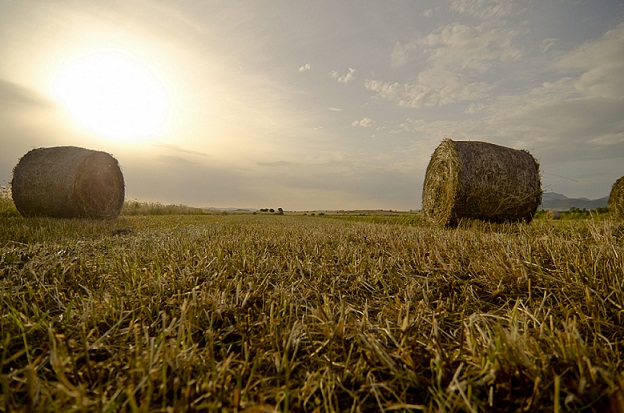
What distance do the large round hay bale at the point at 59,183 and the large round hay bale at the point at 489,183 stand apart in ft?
34.8

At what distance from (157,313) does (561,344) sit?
1715mm

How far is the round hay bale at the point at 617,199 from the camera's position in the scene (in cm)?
1007

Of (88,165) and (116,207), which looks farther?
(116,207)

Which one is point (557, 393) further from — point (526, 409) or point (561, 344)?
point (561, 344)

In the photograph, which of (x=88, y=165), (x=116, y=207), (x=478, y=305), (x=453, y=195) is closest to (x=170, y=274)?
(x=478, y=305)

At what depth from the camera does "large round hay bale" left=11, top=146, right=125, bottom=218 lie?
8953 mm

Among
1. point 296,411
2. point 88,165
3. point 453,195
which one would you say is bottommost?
point 296,411

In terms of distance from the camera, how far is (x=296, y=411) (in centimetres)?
90

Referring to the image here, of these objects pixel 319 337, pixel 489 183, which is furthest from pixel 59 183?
pixel 489 183

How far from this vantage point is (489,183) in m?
7.42

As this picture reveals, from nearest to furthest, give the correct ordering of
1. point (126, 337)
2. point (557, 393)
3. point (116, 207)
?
point (557, 393) → point (126, 337) → point (116, 207)

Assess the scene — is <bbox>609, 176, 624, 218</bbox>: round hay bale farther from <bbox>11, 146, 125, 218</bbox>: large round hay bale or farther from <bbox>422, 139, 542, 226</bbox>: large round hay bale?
<bbox>11, 146, 125, 218</bbox>: large round hay bale

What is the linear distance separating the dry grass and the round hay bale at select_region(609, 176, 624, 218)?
11.2m

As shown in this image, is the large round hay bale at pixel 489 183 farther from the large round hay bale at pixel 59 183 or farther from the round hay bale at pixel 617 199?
the large round hay bale at pixel 59 183
